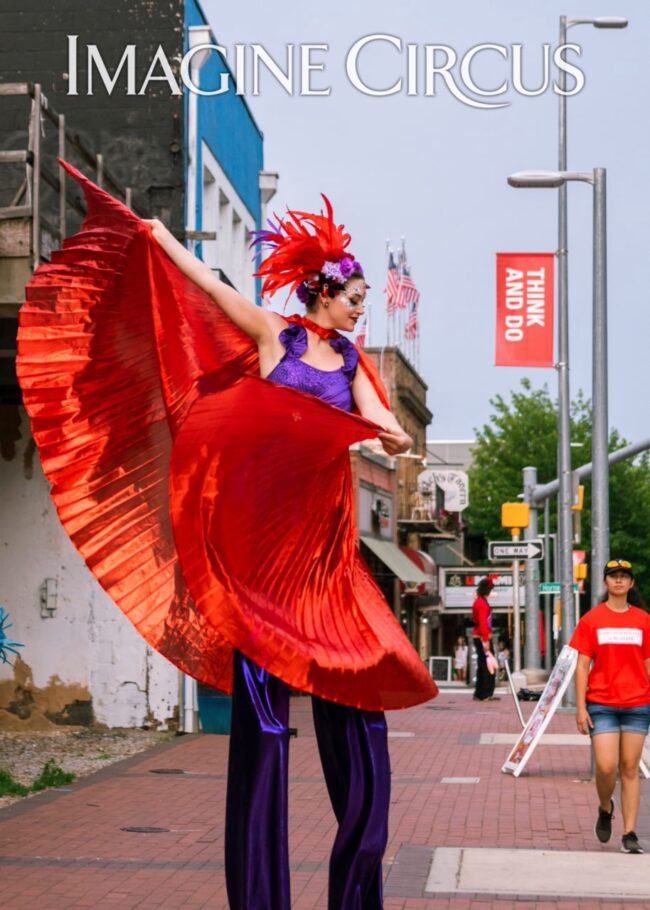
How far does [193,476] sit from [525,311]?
886 inches

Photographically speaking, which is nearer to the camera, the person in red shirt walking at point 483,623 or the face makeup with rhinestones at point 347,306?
the face makeup with rhinestones at point 347,306

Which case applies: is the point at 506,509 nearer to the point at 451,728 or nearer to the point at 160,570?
the point at 451,728

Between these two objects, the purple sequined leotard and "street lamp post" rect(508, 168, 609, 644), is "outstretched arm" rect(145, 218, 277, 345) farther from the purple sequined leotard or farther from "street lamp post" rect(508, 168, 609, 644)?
"street lamp post" rect(508, 168, 609, 644)

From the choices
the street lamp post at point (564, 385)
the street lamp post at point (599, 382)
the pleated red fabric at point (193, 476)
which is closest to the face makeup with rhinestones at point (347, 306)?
the pleated red fabric at point (193, 476)

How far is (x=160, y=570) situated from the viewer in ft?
18.3

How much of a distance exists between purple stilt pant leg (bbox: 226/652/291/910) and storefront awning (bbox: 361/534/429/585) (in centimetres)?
3825

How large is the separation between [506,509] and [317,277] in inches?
1033

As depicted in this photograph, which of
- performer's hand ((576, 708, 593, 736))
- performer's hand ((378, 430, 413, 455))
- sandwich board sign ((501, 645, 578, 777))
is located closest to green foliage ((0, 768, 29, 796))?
sandwich board sign ((501, 645, 578, 777))

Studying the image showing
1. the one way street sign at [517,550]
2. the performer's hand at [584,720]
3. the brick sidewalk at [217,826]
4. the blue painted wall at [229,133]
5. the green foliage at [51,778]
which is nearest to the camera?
the brick sidewalk at [217,826]

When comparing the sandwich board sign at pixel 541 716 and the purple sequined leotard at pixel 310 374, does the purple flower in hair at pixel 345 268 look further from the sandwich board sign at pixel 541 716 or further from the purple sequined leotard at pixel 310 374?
the sandwich board sign at pixel 541 716

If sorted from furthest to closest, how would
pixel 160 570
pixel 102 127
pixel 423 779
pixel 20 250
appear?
pixel 102 127 → pixel 423 779 → pixel 20 250 → pixel 160 570

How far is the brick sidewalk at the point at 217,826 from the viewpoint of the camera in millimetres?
7984

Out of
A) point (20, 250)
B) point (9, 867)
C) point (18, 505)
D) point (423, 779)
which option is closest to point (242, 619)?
point (9, 867)

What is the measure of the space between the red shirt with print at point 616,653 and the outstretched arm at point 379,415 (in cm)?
493
